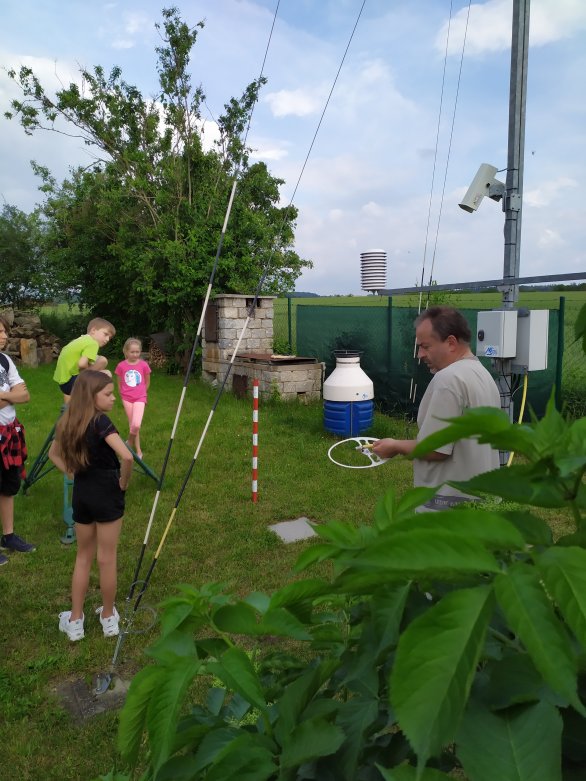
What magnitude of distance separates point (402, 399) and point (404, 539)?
1029 centimetres

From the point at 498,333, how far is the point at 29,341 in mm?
13933

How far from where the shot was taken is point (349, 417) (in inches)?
344

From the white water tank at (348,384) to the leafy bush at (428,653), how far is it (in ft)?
25.8

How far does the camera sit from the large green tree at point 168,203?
Result: 1452 cm

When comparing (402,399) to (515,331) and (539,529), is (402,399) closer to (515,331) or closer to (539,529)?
(515,331)

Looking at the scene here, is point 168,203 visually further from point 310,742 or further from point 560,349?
point 310,742

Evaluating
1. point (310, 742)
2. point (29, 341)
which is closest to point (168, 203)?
point (29, 341)

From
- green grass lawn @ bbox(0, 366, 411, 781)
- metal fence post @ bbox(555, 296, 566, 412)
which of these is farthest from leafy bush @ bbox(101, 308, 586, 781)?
metal fence post @ bbox(555, 296, 566, 412)

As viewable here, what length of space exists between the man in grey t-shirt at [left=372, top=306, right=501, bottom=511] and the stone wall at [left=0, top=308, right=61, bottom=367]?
50.1ft

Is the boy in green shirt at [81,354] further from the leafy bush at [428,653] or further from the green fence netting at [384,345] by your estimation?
the leafy bush at [428,653]

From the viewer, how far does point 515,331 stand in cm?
591

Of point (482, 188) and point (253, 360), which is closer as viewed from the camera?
point (482, 188)

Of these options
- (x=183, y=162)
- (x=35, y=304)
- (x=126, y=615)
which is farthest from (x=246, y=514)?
(x=35, y=304)

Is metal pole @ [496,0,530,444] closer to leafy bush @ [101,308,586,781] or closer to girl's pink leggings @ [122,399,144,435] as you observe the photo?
girl's pink leggings @ [122,399,144,435]
